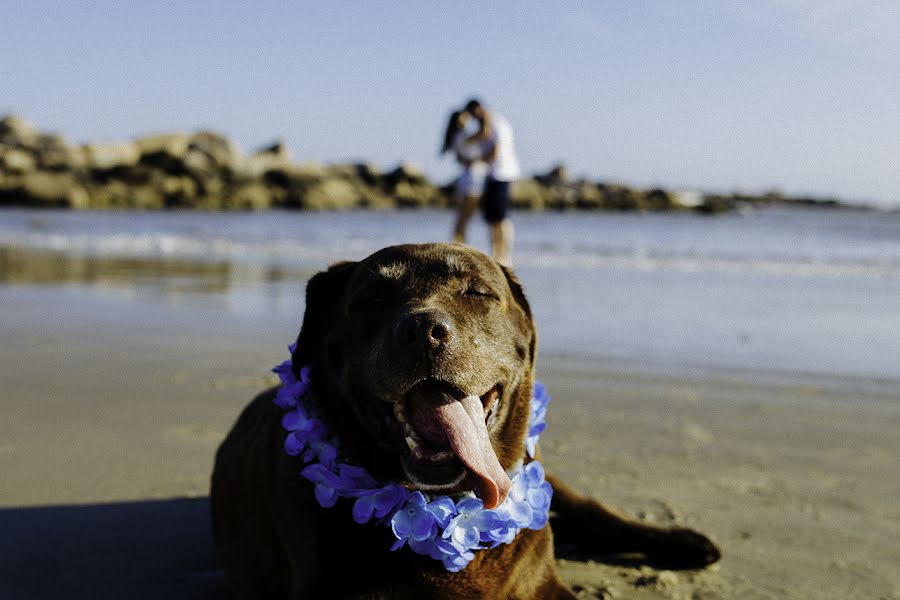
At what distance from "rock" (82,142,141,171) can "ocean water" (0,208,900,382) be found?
31.3 m

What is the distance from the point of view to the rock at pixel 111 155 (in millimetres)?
53656

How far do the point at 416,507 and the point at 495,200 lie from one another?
876 cm

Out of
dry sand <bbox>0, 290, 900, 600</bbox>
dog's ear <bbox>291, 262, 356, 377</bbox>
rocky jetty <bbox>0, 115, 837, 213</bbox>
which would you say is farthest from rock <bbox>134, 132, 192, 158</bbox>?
dog's ear <bbox>291, 262, 356, 377</bbox>

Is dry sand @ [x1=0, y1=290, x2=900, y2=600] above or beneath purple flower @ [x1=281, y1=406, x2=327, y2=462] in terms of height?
beneath

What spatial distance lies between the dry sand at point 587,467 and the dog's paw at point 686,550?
6cm

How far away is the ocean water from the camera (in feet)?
24.4

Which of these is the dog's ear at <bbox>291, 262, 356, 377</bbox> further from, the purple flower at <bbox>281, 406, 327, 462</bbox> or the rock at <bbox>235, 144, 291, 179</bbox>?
the rock at <bbox>235, 144, 291, 179</bbox>

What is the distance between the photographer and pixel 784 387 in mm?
6129

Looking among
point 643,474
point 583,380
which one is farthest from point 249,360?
point 643,474

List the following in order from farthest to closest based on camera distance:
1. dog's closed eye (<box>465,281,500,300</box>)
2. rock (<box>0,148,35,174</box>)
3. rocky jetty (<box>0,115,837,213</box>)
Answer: rock (<box>0,148,35,174</box>)
rocky jetty (<box>0,115,837,213</box>)
dog's closed eye (<box>465,281,500,300</box>)

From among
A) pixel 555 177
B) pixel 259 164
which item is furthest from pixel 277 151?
pixel 555 177

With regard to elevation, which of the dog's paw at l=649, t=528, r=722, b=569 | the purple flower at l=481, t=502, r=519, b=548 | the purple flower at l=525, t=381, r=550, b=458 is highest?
the purple flower at l=525, t=381, r=550, b=458

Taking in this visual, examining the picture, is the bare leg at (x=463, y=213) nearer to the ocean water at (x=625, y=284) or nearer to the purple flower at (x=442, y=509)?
the ocean water at (x=625, y=284)

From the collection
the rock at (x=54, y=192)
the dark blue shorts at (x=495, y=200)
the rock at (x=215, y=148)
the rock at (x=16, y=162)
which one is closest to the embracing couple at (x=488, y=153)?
the dark blue shorts at (x=495, y=200)
